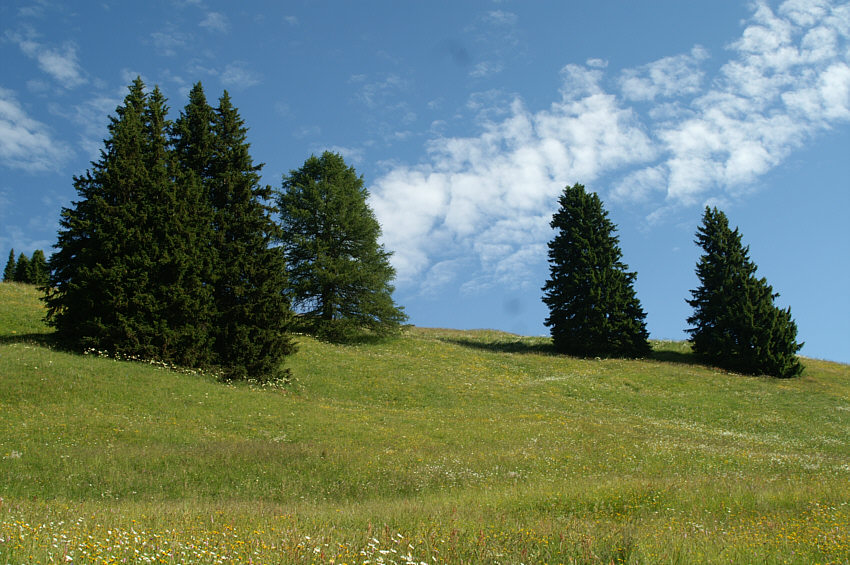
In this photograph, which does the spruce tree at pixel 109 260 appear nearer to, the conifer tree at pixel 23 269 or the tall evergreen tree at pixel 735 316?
the tall evergreen tree at pixel 735 316

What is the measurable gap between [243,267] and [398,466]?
20543mm

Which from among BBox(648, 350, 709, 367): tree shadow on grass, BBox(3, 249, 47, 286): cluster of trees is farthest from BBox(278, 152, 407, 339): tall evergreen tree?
BBox(3, 249, 47, 286): cluster of trees

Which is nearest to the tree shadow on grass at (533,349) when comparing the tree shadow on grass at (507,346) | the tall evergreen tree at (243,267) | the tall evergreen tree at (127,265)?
the tree shadow on grass at (507,346)

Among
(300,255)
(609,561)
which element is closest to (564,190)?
(300,255)

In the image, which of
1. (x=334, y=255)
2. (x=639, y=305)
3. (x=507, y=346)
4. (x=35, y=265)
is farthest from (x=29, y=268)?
(x=639, y=305)

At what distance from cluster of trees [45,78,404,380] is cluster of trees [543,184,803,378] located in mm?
29594

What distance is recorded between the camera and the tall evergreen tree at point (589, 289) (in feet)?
165

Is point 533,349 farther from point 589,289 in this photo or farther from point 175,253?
point 175,253

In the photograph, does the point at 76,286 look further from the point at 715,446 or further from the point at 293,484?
the point at 715,446

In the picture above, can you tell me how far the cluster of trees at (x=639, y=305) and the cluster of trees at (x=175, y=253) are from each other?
29.6 meters

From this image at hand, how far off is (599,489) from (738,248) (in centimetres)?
4875

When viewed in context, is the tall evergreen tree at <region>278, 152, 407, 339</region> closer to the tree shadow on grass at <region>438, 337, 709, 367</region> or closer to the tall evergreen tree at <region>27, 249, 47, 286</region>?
the tree shadow on grass at <region>438, 337, 709, 367</region>

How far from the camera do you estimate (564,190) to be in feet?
190

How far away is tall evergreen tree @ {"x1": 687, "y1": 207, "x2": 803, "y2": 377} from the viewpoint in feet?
154
